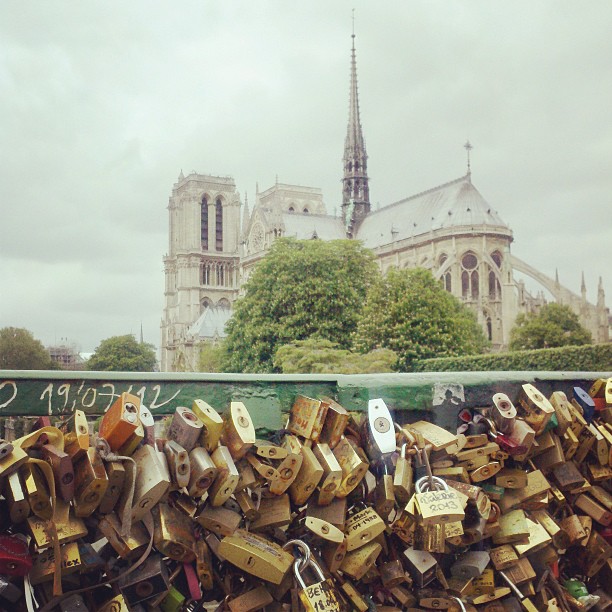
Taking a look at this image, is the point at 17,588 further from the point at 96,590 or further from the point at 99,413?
the point at 99,413

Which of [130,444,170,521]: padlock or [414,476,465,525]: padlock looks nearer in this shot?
[130,444,170,521]: padlock

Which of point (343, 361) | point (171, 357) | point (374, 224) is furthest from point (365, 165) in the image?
point (343, 361)

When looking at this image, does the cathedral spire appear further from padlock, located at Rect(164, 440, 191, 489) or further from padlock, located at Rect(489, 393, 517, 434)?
padlock, located at Rect(164, 440, 191, 489)

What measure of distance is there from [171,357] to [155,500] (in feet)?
311

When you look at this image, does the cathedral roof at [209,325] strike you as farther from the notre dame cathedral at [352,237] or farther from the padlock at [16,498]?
the padlock at [16,498]

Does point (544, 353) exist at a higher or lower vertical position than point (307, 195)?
lower

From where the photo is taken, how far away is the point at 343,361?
29.9 m

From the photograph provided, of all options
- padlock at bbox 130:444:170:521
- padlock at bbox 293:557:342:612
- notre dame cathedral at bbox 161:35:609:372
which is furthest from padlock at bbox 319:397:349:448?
notre dame cathedral at bbox 161:35:609:372

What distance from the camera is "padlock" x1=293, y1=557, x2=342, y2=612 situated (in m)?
2.56

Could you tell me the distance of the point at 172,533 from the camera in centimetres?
258

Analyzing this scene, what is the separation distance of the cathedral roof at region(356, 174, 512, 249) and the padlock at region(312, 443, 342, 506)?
217 feet

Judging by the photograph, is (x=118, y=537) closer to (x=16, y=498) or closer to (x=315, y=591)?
(x=16, y=498)

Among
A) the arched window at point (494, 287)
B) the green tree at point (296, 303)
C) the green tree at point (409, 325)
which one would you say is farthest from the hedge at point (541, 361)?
the arched window at point (494, 287)

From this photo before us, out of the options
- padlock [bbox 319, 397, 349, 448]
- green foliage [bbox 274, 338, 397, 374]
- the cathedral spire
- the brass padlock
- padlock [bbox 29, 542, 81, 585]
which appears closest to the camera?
padlock [bbox 29, 542, 81, 585]
